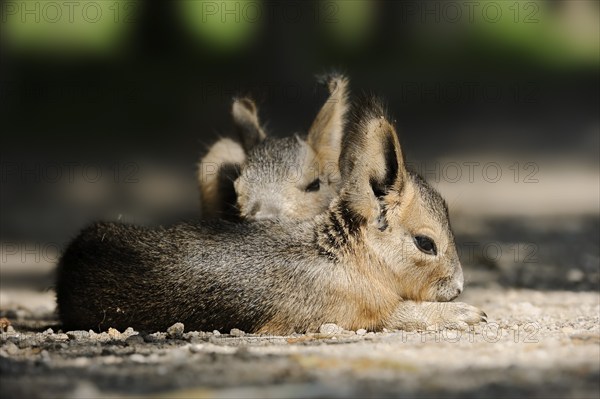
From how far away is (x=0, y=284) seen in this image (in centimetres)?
994

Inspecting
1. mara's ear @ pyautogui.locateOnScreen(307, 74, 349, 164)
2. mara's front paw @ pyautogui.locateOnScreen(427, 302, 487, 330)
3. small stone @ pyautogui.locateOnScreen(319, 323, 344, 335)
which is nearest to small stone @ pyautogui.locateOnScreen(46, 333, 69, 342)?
small stone @ pyautogui.locateOnScreen(319, 323, 344, 335)

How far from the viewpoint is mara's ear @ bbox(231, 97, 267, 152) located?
9734 mm

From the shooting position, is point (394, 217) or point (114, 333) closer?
point (114, 333)

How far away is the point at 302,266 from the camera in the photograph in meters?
6.79

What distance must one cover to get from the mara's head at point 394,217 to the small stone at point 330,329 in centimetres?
61

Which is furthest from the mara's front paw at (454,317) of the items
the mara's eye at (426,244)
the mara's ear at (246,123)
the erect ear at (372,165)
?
the mara's ear at (246,123)

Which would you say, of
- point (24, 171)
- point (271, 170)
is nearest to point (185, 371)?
point (271, 170)

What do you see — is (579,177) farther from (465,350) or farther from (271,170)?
(465,350)

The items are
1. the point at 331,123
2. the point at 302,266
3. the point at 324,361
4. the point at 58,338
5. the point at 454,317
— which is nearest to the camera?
the point at 324,361

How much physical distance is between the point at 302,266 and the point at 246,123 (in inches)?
127

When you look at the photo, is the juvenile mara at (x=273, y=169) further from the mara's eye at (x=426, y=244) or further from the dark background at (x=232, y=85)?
the dark background at (x=232, y=85)

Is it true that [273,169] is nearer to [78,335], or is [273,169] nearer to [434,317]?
[434,317]

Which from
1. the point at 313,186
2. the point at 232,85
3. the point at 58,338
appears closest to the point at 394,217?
the point at 313,186

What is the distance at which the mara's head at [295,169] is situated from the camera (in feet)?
27.9
